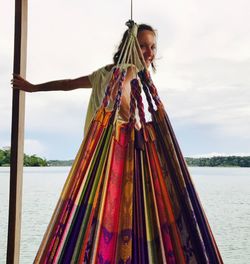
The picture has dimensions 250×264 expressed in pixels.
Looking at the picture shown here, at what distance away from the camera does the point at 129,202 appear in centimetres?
134

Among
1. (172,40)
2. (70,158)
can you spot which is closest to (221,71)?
(172,40)

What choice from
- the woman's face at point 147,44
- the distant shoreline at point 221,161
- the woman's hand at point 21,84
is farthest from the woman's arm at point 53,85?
the distant shoreline at point 221,161

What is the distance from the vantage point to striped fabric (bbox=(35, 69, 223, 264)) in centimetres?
123

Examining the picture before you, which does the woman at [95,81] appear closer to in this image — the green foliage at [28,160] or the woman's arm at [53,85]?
the woman's arm at [53,85]

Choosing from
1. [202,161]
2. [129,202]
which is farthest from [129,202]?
[202,161]

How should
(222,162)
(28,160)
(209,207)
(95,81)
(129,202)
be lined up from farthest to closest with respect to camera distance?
(209,207) → (28,160) → (222,162) → (95,81) → (129,202)

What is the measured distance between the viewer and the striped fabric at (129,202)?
1.23 metres

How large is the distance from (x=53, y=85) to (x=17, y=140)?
25 centimetres

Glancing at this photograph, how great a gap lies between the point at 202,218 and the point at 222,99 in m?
1.44

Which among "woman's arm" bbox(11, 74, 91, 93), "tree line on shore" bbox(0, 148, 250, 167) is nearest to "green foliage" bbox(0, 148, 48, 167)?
"tree line on shore" bbox(0, 148, 250, 167)

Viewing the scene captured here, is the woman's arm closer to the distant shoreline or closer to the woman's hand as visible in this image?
the woman's hand

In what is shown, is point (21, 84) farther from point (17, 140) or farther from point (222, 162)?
point (222, 162)

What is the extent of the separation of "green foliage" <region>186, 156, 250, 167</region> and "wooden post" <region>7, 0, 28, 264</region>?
89 cm

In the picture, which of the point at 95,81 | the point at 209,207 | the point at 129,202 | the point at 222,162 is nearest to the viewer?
the point at 129,202
